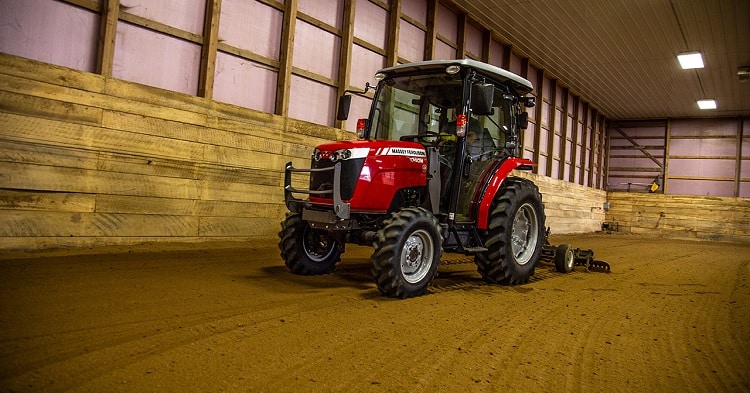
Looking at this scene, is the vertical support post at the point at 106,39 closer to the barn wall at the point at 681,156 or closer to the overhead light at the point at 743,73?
the overhead light at the point at 743,73

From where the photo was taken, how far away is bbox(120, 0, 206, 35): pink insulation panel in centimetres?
601

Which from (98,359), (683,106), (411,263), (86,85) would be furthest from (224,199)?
(683,106)

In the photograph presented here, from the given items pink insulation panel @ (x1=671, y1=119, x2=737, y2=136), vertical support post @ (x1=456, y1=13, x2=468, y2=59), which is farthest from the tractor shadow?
pink insulation panel @ (x1=671, y1=119, x2=737, y2=136)

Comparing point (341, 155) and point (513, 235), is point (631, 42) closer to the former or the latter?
point (513, 235)

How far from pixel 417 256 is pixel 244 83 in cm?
464

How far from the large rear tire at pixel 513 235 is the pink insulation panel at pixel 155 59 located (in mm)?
4571

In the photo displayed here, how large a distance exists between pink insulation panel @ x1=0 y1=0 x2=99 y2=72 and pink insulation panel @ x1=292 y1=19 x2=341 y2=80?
10.6 ft

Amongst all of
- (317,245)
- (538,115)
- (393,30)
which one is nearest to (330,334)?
(317,245)

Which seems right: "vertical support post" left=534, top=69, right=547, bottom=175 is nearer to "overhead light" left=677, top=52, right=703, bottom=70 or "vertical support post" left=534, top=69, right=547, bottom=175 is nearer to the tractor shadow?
"overhead light" left=677, top=52, right=703, bottom=70

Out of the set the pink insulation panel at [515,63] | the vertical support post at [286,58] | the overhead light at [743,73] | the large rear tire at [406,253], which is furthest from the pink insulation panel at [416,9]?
the overhead light at [743,73]

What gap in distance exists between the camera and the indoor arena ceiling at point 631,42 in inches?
422

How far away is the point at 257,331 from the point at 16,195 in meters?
3.70

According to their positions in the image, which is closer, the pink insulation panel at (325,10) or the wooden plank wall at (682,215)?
the pink insulation panel at (325,10)

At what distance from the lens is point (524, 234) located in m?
5.57
